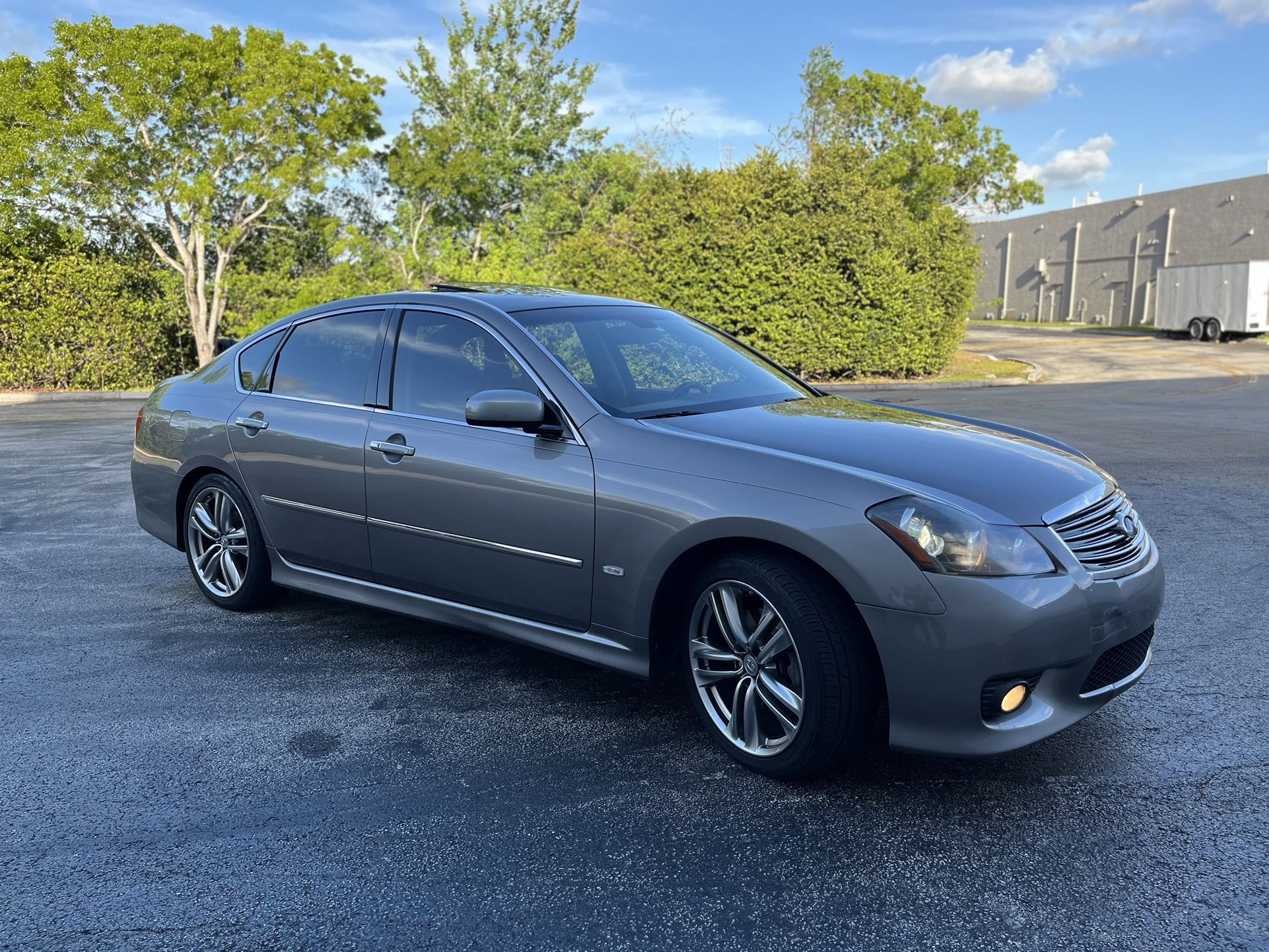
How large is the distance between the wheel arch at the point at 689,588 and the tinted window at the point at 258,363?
8.55 ft

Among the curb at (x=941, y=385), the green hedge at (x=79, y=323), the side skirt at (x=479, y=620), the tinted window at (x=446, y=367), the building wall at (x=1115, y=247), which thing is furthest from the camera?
the building wall at (x=1115, y=247)

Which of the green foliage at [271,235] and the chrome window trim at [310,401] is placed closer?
the chrome window trim at [310,401]

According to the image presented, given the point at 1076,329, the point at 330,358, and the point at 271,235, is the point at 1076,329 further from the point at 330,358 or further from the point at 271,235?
the point at 330,358

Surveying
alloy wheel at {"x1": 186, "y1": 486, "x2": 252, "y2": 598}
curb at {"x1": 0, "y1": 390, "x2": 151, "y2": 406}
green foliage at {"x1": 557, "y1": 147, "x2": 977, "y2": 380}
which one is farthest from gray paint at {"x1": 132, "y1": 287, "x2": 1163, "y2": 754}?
curb at {"x1": 0, "y1": 390, "x2": 151, "y2": 406}

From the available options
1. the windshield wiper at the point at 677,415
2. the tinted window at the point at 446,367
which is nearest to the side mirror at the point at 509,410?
the tinted window at the point at 446,367

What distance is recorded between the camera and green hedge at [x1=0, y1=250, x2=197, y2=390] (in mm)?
18688

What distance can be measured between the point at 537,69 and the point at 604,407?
115 ft

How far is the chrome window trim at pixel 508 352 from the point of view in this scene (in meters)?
3.96

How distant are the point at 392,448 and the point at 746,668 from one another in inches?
71.8

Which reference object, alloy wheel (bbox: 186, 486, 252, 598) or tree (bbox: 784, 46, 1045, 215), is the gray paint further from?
tree (bbox: 784, 46, 1045, 215)

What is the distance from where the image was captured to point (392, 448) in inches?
174

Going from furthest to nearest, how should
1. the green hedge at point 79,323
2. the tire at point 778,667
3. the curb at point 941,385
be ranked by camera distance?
the curb at point 941,385
the green hedge at point 79,323
the tire at point 778,667

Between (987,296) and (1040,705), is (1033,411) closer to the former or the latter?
(1040,705)

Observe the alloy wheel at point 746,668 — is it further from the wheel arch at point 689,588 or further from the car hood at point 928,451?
the car hood at point 928,451
